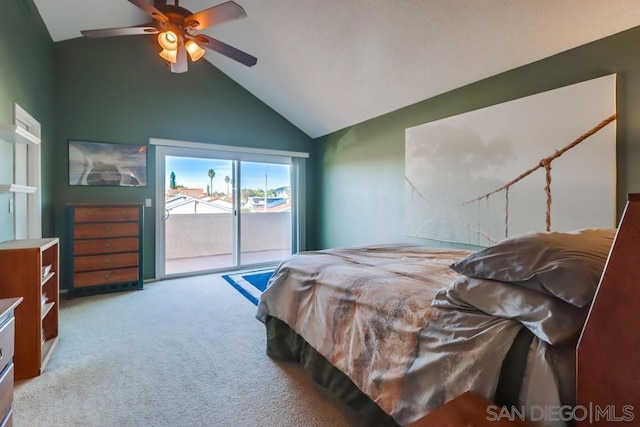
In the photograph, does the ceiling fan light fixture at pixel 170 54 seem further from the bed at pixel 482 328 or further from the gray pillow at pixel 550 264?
the gray pillow at pixel 550 264

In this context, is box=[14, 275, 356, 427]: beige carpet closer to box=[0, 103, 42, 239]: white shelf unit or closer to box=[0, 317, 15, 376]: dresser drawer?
box=[0, 317, 15, 376]: dresser drawer

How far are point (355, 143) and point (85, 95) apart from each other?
361cm

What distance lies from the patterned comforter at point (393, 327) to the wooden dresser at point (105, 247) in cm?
237

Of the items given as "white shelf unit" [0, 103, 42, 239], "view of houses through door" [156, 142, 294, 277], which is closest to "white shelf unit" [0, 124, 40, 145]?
"white shelf unit" [0, 103, 42, 239]

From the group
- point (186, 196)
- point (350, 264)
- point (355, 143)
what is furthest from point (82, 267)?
point (355, 143)

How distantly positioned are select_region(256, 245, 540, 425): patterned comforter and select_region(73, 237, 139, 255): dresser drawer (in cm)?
237

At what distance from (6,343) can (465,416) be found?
1660mm

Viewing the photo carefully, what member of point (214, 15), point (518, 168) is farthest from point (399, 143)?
point (214, 15)

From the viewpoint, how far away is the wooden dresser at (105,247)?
10.9 ft

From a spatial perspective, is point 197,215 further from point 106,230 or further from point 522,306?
point 522,306

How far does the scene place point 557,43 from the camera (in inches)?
88.6

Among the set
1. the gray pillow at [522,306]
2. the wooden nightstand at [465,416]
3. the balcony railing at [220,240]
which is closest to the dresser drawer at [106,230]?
the balcony railing at [220,240]

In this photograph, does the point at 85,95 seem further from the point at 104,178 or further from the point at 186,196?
the point at 186,196

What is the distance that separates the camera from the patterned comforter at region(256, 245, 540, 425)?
97 cm
